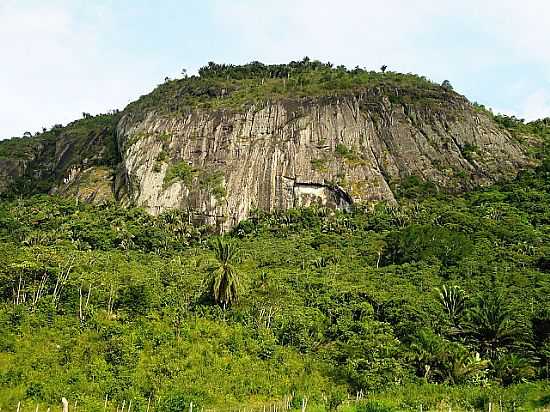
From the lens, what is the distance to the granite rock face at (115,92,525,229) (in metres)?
81.8

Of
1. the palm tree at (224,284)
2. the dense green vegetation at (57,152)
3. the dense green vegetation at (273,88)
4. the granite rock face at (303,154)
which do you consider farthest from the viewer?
the dense green vegetation at (57,152)

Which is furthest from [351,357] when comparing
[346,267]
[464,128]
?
[464,128]

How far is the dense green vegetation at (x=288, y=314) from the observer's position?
3200 cm

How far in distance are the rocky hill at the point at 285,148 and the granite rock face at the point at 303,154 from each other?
0.53ft

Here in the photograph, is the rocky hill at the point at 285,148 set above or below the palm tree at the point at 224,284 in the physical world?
above

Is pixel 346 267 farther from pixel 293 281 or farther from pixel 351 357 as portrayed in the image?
pixel 351 357

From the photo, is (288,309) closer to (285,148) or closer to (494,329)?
(494,329)

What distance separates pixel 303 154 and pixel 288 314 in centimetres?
4389

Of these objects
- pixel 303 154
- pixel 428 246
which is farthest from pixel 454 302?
pixel 303 154

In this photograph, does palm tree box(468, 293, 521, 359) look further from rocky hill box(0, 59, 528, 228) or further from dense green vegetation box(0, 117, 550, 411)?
rocky hill box(0, 59, 528, 228)

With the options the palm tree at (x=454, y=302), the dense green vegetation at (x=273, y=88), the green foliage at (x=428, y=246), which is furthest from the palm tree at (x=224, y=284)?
the dense green vegetation at (x=273, y=88)

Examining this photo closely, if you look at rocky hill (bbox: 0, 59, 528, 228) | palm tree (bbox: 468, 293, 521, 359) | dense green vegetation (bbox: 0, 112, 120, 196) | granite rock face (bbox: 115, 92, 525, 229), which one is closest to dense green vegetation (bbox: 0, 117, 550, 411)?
palm tree (bbox: 468, 293, 521, 359)

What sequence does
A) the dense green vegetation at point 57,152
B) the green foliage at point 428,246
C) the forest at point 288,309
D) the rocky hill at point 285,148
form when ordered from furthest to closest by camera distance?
1. the dense green vegetation at point 57,152
2. the rocky hill at point 285,148
3. the green foliage at point 428,246
4. the forest at point 288,309

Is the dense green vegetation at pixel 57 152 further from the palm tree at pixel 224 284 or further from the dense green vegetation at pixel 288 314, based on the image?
the palm tree at pixel 224 284
